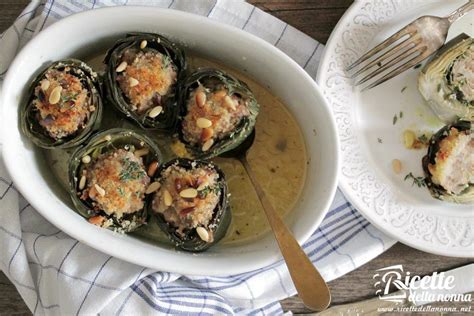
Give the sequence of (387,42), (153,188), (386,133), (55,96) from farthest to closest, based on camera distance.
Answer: (386,133), (387,42), (153,188), (55,96)

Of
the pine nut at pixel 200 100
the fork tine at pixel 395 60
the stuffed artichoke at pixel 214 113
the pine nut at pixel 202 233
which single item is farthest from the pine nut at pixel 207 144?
the fork tine at pixel 395 60

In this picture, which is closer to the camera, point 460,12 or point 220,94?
point 220,94

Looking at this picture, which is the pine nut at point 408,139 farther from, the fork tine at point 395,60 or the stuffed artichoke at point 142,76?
the stuffed artichoke at point 142,76

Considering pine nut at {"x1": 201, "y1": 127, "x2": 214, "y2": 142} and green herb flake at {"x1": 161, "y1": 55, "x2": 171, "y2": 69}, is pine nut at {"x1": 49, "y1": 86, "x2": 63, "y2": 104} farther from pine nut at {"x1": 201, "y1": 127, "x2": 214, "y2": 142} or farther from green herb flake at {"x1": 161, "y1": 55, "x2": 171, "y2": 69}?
pine nut at {"x1": 201, "y1": 127, "x2": 214, "y2": 142}

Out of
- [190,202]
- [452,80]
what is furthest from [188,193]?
[452,80]

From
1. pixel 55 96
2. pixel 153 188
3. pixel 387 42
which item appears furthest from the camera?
pixel 387 42

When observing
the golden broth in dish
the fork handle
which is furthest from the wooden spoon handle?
the fork handle

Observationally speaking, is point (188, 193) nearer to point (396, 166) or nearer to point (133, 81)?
point (133, 81)

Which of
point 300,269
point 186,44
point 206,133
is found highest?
point 186,44
